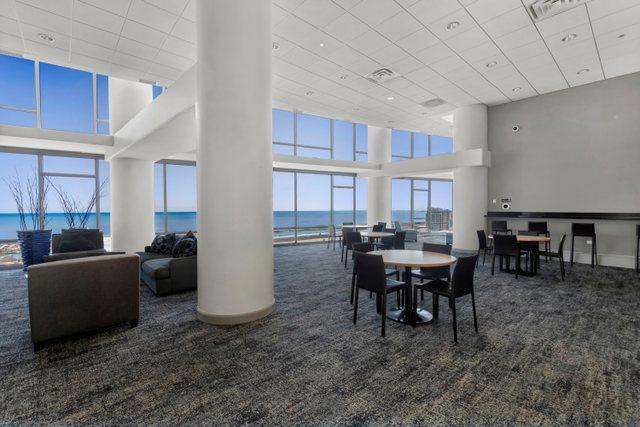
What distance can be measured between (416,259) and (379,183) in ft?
27.7

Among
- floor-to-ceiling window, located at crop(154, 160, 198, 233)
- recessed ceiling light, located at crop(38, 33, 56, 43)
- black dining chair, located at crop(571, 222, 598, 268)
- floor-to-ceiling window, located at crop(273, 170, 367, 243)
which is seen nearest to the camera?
recessed ceiling light, located at crop(38, 33, 56, 43)

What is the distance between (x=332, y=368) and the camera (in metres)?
2.54

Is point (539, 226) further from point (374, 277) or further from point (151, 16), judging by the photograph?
point (151, 16)

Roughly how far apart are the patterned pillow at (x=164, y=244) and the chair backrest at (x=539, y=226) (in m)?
8.20

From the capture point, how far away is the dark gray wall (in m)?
6.61

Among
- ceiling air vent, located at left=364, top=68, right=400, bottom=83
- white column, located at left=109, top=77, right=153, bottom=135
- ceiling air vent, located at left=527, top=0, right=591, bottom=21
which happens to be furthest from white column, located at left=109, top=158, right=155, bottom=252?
ceiling air vent, located at left=527, top=0, right=591, bottom=21

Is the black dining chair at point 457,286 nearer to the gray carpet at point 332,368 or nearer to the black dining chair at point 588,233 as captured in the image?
the gray carpet at point 332,368

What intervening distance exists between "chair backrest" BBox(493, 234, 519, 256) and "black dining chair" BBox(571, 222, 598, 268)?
8.10ft

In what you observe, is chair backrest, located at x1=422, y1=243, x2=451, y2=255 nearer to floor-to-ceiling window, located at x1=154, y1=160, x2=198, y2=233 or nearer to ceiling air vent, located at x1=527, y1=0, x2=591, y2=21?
floor-to-ceiling window, located at x1=154, y1=160, x2=198, y2=233

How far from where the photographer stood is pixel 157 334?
323 cm

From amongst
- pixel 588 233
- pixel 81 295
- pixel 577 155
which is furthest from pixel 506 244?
pixel 81 295

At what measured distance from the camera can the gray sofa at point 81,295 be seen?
2850 mm

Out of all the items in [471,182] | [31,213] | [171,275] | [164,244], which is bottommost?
[171,275]

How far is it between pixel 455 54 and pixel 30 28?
271 inches
